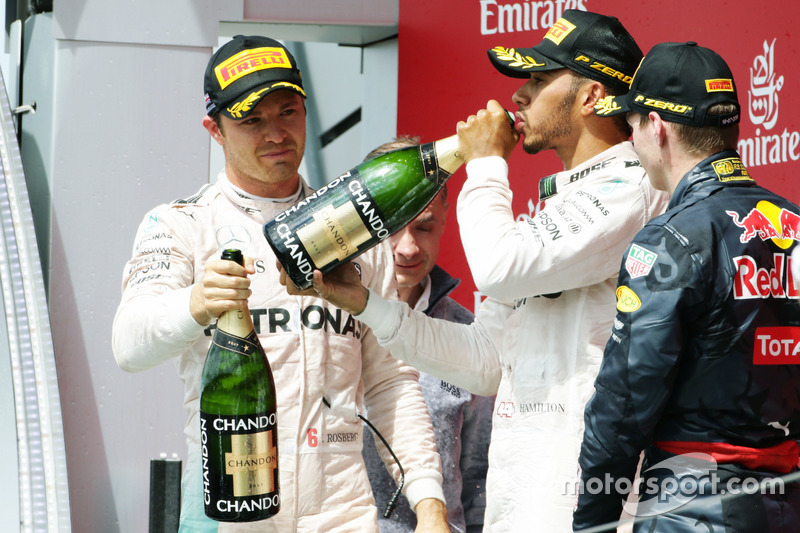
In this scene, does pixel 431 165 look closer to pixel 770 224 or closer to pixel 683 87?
pixel 683 87

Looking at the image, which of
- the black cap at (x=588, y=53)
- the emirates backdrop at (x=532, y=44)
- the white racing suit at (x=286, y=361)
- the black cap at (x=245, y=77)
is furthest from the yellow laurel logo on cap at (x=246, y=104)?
the emirates backdrop at (x=532, y=44)

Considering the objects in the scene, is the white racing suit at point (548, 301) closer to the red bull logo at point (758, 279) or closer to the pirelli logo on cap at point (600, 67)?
the pirelli logo on cap at point (600, 67)

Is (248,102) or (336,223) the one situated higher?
(248,102)

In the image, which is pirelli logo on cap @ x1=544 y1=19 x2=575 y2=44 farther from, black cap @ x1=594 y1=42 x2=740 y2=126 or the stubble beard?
black cap @ x1=594 y1=42 x2=740 y2=126

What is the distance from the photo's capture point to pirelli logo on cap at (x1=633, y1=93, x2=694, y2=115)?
5.46 feet

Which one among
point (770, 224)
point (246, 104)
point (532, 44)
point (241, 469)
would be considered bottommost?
point (241, 469)

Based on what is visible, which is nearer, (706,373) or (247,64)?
(706,373)

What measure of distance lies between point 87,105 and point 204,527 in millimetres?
1790

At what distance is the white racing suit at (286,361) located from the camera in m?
1.97

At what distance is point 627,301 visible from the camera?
158cm

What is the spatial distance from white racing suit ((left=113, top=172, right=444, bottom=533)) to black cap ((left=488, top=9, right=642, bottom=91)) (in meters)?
0.55

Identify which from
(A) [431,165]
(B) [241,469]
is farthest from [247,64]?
(B) [241,469]

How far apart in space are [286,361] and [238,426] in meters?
0.24

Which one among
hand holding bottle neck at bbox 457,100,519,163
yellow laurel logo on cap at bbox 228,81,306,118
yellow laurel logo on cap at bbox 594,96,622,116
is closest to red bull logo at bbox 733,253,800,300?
yellow laurel logo on cap at bbox 594,96,622,116
